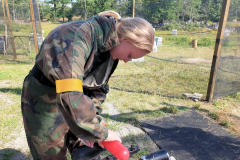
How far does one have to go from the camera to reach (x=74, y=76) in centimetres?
99

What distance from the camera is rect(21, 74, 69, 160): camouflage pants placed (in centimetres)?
140

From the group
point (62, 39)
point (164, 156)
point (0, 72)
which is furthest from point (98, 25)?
point (0, 72)

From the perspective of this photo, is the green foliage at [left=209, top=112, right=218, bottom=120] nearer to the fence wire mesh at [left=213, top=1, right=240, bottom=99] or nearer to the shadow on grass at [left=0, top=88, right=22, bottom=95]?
the fence wire mesh at [left=213, top=1, right=240, bottom=99]

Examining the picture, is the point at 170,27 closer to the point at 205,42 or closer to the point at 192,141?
the point at 205,42

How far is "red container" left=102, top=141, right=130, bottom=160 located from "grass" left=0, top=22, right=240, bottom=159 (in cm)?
144

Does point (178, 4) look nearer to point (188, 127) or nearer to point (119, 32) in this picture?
point (188, 127)

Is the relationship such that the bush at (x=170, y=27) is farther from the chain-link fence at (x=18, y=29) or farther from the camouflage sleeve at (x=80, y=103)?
the camouflage sleeve at (x=80, y=103)

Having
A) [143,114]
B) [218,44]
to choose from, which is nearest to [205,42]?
[218,44]

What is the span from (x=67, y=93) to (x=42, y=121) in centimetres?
67

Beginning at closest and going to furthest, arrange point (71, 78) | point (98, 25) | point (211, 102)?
1. point (71, 78)
2. point (98, 25)
3. point (211, 102)

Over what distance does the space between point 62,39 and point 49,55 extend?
0.39 ft

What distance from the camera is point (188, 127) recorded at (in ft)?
10.9

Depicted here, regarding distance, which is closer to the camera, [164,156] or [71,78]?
[71,78]

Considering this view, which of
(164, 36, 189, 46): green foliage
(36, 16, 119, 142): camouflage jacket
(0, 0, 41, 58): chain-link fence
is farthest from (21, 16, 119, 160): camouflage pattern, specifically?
(164, 36, 189, 46): green foliage
